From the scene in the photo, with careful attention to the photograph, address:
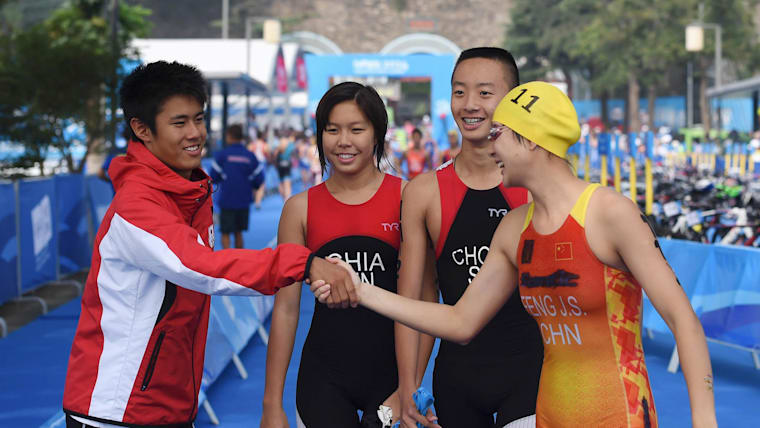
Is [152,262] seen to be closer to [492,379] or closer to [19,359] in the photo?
[492,379]

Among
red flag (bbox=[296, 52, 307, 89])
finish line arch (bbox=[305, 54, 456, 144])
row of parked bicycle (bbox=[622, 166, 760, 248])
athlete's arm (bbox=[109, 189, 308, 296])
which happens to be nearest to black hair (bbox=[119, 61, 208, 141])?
athlete's arm (bbox=[109, 189, 308, 296])

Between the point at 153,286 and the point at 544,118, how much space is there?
135cm

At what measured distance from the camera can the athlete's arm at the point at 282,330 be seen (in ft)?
13.7

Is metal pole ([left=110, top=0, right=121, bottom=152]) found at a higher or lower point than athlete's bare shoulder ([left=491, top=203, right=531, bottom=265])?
higher

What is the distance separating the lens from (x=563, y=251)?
10.0 ft

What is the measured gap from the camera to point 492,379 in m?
3.98

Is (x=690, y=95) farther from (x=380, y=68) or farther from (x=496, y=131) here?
(x=496, y=131)

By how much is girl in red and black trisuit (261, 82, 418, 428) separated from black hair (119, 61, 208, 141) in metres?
0.77

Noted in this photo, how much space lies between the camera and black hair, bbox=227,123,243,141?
1526cm

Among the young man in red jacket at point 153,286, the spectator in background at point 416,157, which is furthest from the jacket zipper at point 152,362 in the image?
the spectator in background at point 416,157

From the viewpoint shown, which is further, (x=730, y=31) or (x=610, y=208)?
(x=730, y=31)

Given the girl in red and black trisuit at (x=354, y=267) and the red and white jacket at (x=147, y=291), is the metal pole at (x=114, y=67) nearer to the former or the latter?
the girl in red and black trisuit at (x=354, y=267)

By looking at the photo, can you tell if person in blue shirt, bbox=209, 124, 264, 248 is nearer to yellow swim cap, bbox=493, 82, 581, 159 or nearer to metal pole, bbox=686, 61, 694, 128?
yellow swim cap, bbox=493, 82, 581, 159

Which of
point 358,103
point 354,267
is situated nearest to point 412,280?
point 354,267
